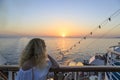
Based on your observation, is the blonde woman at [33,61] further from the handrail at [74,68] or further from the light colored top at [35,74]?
the handrail at [74,68]

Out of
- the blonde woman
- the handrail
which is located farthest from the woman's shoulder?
the handrail

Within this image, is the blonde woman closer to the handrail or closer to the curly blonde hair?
the curly blonde hair

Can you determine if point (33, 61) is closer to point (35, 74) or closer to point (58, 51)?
point (35, 74)

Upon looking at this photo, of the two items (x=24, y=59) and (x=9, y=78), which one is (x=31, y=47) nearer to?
(x=24, y=59)

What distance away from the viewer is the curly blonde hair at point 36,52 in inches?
89.7

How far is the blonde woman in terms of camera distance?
2.27 metres

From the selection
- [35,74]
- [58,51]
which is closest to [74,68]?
[35,74]

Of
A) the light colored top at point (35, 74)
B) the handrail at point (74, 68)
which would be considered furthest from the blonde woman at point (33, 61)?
the handrail at point (74, 68)

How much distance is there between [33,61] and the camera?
2309 mm

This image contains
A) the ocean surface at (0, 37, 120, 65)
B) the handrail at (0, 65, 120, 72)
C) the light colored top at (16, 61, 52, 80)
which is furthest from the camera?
the ocean surface at (0, 37, 120, 65)

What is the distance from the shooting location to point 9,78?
9.11 feet

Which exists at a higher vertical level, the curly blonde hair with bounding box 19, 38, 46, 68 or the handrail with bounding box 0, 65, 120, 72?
the curly blonde hair with bounding box 19, 38, 46, 68

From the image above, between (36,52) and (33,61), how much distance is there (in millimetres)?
105

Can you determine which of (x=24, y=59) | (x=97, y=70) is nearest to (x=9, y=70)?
(x=24, y=59)
